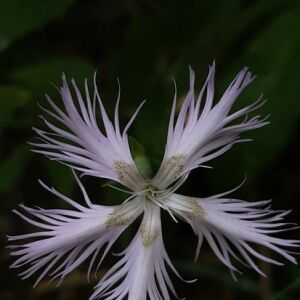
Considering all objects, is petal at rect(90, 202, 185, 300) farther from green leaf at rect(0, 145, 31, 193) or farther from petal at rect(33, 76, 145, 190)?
green leaf at rect(0, 145, 31, 193)

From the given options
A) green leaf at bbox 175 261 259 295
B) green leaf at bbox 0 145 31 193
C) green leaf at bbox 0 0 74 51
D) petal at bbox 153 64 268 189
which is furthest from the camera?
green leaf at bbox 175 261 259 295

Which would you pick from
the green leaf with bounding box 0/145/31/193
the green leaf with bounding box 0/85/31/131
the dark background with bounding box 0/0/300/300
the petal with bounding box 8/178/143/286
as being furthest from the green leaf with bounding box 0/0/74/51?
the petal with bounding box 8/178/143/286

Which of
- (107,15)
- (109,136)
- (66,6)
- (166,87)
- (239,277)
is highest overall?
(107,15)

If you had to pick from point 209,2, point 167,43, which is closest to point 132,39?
point 167,43

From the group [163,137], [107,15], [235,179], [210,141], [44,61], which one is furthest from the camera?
[107,15]

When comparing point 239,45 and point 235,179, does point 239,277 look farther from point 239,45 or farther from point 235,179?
point 239,45

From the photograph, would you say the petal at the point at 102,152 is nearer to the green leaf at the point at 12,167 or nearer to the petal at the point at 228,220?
the petal at the point at 228,220

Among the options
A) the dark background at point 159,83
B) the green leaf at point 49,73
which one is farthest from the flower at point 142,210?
the green leaf at point 49,73

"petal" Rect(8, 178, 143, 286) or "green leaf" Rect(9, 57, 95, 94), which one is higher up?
"green leaf" Rect(9, 57, 95, 94)
